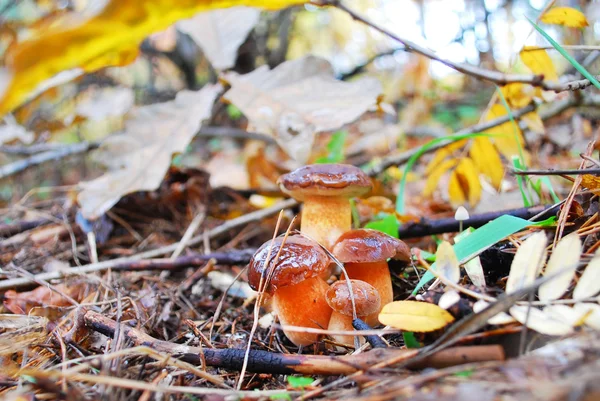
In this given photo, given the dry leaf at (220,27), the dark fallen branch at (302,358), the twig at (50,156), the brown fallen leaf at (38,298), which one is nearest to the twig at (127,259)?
the brown fallen leaf at (38,298)

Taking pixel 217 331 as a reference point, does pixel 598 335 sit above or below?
above

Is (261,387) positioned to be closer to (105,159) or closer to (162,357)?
(162,357)

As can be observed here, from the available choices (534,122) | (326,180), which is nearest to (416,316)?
(326,180)

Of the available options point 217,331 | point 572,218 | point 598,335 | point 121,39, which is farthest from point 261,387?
point 572,218

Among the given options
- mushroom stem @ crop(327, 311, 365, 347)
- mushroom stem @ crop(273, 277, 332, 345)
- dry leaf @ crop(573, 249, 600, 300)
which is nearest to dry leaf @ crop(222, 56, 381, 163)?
mushroom stem @ crop(273, 277, 332, 345)

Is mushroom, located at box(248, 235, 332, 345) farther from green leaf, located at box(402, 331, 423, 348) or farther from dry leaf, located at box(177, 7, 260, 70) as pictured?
dry leaf, located at box(177, 7, 260, 70)

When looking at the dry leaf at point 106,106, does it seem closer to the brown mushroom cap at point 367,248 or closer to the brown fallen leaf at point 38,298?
the brown fallen leaf at point 38,298
